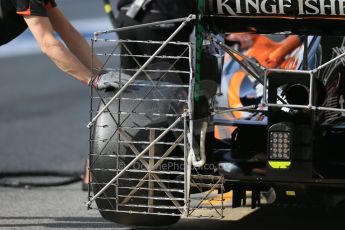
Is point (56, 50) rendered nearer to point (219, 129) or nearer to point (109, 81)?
point (109, 81)

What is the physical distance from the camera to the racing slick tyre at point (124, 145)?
616 cm

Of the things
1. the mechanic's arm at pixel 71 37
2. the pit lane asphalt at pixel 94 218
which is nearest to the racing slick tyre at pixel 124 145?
the pit lane asphalt at pixel 94 218

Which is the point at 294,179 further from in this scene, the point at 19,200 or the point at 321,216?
the point at 19,200

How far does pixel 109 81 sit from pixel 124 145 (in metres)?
0.38

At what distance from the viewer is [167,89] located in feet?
20.6

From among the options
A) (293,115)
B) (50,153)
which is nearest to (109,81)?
(293,115)

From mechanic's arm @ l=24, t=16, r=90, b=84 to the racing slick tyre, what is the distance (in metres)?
0.40

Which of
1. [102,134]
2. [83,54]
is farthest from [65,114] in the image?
[102,134]

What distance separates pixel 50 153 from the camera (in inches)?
415

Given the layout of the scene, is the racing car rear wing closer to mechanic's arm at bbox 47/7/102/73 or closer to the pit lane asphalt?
mechanic's arm at bbox 47/7/102/73

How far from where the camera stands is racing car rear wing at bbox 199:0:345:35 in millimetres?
5633

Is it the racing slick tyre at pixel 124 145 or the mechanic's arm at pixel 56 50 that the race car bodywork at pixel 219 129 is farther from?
the mechanic's arm at pixel 56 50

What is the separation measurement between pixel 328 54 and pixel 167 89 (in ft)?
3.82

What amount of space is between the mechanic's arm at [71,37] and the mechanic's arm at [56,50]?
1.65 feet
